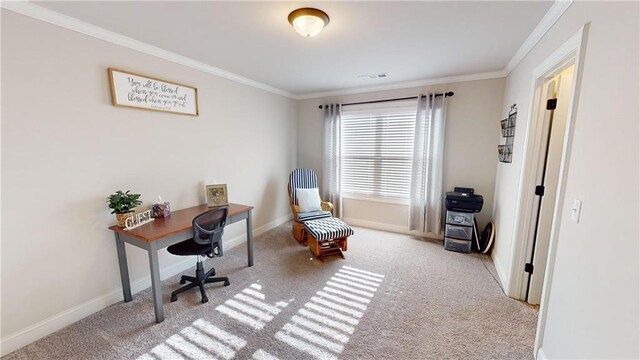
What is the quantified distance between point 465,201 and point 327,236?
1909 mm

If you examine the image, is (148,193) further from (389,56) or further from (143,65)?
(389,56)

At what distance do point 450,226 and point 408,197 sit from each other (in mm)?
793

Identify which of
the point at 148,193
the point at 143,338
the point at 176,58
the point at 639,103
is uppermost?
the point at 176,58

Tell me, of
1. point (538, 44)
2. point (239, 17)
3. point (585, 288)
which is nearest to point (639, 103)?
point (585, 288)

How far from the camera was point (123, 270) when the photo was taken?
224 centimetres

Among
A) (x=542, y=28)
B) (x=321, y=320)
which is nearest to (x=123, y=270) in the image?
(x=321, y=320)

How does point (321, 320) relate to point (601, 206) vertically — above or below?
below

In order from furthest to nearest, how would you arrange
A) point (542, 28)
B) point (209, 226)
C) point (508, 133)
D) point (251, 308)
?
point (508, 133) → point (209, 226) → point (251, 308) → point (542, 28)

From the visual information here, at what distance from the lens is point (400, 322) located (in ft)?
6.66

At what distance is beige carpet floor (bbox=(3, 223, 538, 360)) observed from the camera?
175 cm

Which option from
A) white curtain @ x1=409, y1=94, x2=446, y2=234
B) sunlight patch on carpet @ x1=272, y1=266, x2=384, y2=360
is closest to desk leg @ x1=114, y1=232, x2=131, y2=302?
sunlight patch on carpet @ x1=272, y1=266, x2=384, y2=360

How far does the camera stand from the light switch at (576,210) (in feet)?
4.35

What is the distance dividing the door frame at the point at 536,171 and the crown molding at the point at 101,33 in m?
3.30

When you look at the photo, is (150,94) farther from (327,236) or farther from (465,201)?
(465,201)
